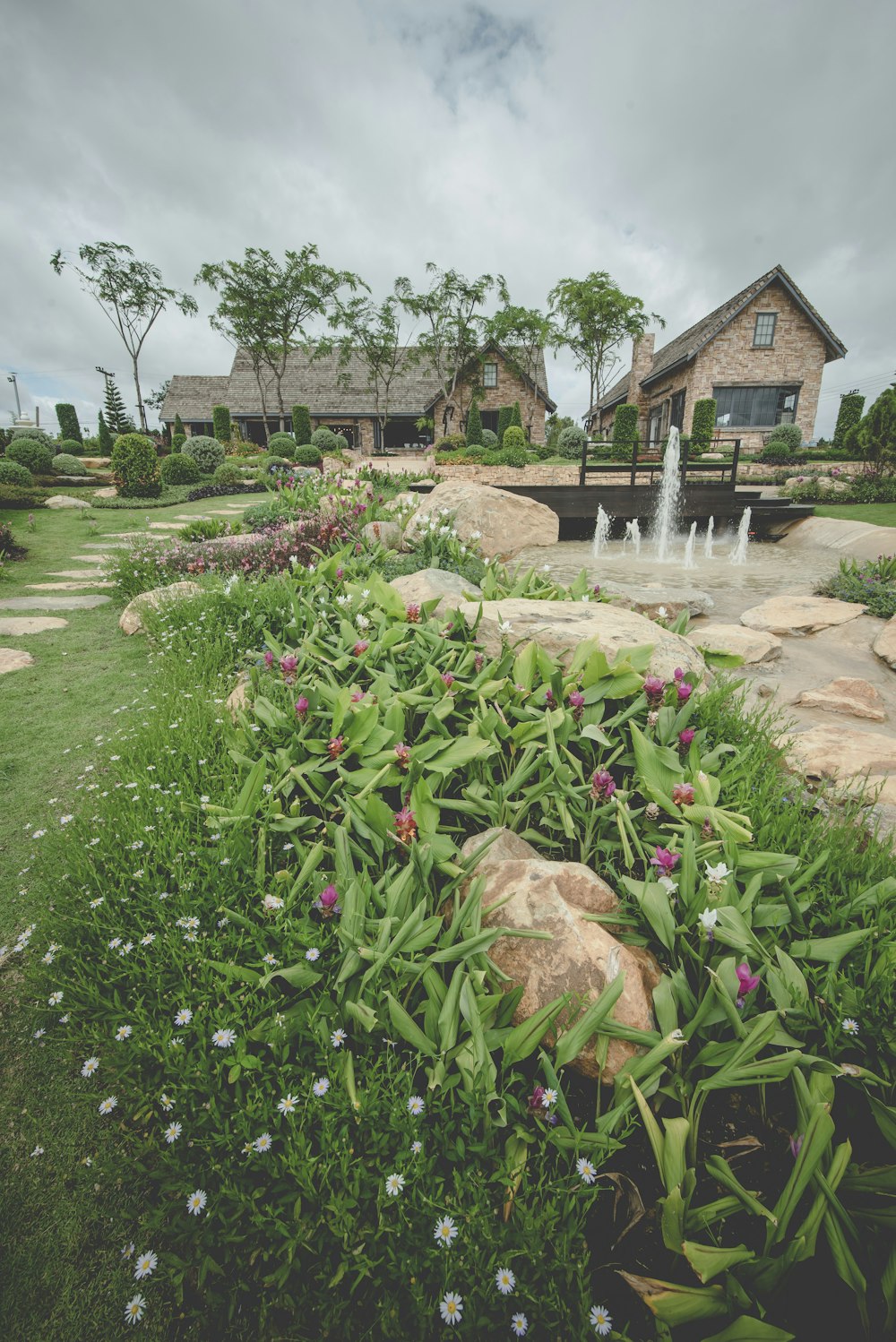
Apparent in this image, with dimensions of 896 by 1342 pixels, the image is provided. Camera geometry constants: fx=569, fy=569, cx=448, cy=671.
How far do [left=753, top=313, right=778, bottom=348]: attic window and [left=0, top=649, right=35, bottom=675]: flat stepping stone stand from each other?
101 ft

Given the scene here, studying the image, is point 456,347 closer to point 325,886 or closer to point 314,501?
point 314,501

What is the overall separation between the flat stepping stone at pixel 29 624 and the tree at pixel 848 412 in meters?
30.1

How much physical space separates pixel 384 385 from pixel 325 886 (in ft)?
123

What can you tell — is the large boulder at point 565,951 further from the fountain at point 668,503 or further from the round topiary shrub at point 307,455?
the round topiary shrub at point 307,455

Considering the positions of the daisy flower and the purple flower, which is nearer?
the daisy flower

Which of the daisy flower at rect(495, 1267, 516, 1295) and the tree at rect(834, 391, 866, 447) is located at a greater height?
the tree at rect(834, 391, 866, 447)

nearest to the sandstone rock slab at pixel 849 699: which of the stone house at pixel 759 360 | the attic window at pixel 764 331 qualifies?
the stone house at pixel 759 360

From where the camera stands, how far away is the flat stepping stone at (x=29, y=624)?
15.5ft

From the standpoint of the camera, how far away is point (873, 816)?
83.8 inches

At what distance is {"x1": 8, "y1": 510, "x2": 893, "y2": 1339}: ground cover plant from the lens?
41.8 inches

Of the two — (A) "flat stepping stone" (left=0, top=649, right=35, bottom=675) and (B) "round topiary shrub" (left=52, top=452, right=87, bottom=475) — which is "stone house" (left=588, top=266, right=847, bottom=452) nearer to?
(B) "round topiary shrub" (left=52, top=452, right=87, bottom=475)

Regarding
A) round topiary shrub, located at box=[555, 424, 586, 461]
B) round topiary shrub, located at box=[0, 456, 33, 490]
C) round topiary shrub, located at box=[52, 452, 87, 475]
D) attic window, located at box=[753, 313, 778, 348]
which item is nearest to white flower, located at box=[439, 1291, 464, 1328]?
round topiary shrub, located at box=[0, 456, 33, 490]

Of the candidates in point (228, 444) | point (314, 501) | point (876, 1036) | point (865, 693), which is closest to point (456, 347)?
point (228, 444)

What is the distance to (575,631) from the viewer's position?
2.83m
